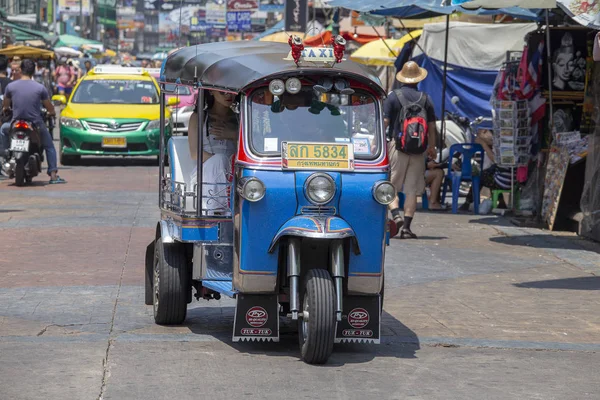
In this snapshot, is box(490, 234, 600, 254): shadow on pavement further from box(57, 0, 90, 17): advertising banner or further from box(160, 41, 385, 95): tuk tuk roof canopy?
box(57, 0, 90, 17): advertising banner

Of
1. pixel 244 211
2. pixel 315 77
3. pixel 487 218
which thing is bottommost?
pixel 487 218

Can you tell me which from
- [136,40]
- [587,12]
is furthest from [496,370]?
[136,40]

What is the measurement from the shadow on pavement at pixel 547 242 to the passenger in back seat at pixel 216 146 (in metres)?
5.45

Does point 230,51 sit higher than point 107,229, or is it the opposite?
point 230,51

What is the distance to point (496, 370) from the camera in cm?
683

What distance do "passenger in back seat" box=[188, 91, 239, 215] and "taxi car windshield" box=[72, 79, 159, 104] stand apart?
46.3 feet

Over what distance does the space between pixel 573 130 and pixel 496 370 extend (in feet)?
26.1

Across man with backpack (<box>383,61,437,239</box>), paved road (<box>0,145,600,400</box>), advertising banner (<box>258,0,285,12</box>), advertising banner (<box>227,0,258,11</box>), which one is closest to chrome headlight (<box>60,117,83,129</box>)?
paved road (<box>0,145,600,400</box>)

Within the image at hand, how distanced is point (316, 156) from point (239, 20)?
66.8m

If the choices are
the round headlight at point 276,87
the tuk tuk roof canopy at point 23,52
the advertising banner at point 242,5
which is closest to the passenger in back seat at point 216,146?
the round headlight at point 276,87

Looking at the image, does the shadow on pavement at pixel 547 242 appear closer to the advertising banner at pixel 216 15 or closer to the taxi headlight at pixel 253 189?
the taxi headlight at pixel 253 189

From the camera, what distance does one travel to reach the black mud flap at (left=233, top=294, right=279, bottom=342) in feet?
22.9

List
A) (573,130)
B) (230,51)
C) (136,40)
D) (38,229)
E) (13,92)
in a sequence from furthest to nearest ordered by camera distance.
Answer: (136,40) → (13,92) → (573,130) → (38,229) → (230,51)

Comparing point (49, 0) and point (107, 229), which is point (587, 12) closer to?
point (107, 229)
